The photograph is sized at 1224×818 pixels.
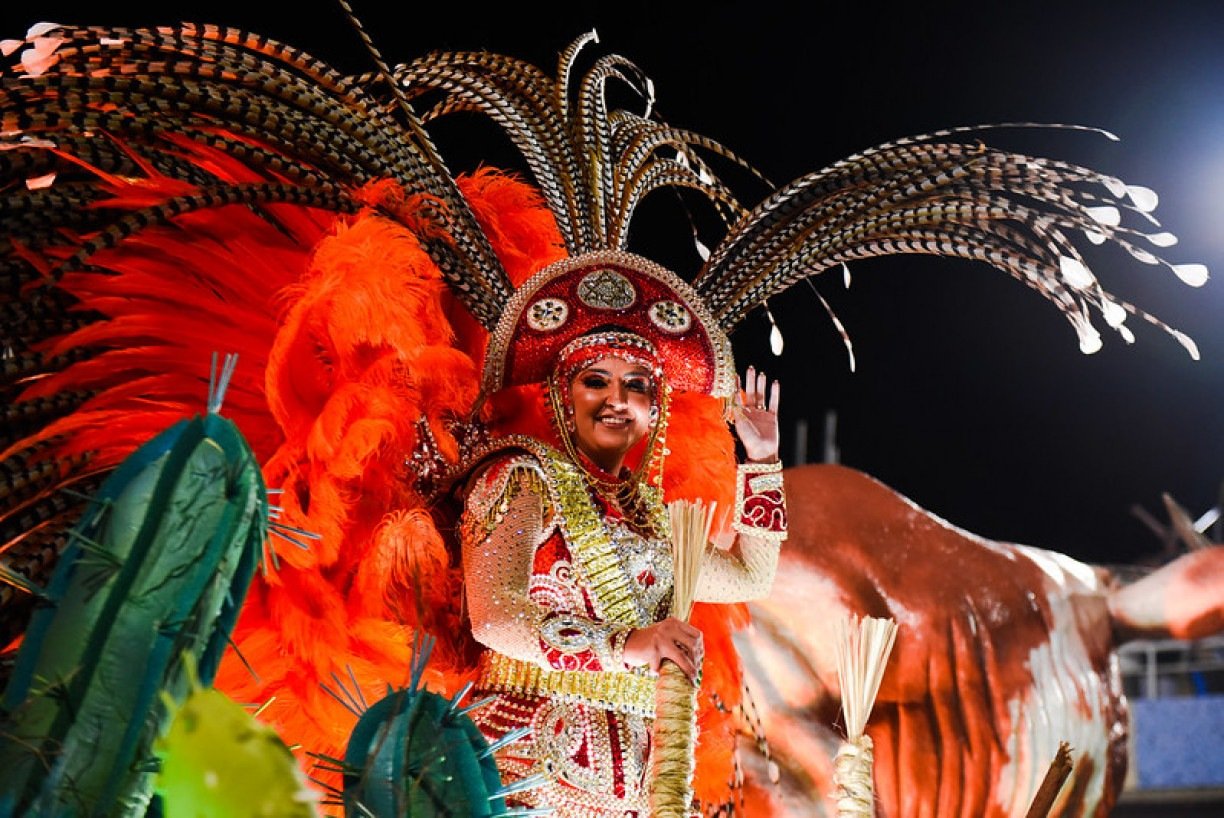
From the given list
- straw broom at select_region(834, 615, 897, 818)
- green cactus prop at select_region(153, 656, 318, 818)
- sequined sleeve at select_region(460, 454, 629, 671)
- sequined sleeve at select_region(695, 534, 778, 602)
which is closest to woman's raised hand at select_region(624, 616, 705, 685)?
sequined sleeve at select_region(460, 454, 629, 671)

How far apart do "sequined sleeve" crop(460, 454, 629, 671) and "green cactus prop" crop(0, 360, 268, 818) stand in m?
1.33

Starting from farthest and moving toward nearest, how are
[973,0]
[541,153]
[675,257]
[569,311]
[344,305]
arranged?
[973,0]
[675,257]
[541,153]
[569,311]
[344,305]

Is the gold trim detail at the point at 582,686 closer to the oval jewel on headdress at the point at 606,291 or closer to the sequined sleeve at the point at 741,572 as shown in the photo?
the sequined sleeve at the point at 741,572

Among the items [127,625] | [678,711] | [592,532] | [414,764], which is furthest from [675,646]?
[127,625]

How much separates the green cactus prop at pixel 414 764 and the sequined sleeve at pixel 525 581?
118 centimetres

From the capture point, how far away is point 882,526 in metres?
3.65

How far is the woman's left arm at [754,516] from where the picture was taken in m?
2.76

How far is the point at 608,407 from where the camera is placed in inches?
101

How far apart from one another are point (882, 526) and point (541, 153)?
54.1 inches

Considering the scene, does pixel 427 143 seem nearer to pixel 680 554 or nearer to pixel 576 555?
pixel 576 555

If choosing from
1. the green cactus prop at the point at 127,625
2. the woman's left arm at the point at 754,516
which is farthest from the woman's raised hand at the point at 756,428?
the green cactus prop at the point at 127,625

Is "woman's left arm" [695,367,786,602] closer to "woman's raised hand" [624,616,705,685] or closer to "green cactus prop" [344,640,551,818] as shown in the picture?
"woman's raised hand" [624,616,705,685]

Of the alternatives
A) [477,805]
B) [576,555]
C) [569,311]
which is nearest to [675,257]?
[569,311]

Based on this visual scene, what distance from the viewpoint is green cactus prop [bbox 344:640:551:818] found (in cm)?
93
